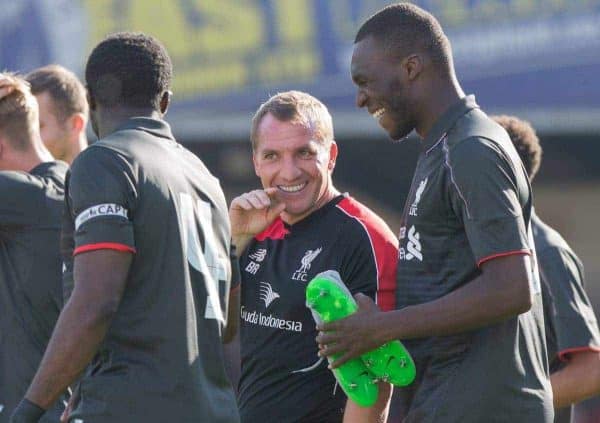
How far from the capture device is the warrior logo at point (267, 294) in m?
4.57

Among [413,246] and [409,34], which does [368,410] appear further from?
[409,34]

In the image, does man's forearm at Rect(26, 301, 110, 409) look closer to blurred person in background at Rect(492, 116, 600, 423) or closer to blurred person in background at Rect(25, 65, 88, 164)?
blurred person in background at Rect(492, 116, 600, 423)

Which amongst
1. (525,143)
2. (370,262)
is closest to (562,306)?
(525,143)

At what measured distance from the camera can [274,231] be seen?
187 inches

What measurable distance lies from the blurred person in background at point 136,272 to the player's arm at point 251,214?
1.84 feet

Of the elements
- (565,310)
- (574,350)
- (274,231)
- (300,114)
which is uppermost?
(300,114)

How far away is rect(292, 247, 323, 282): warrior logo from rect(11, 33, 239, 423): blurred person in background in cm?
49

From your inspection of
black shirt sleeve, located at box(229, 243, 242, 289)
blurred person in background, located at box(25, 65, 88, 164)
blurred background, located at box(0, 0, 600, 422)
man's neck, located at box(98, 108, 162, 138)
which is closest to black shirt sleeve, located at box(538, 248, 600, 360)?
black shirt sleeve, located at box(229, 243, 242, 289)

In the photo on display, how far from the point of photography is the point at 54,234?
4.96 metres

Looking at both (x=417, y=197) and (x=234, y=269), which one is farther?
(x=234, y=269)

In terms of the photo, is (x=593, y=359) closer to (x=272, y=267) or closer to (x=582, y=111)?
(x=272, y=267)

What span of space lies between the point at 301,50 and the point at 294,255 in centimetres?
931

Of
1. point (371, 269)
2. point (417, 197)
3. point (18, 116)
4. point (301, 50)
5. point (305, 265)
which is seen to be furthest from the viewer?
point (301, 50)

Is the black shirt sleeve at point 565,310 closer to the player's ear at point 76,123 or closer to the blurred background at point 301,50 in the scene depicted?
the player's ear at point 76,123
